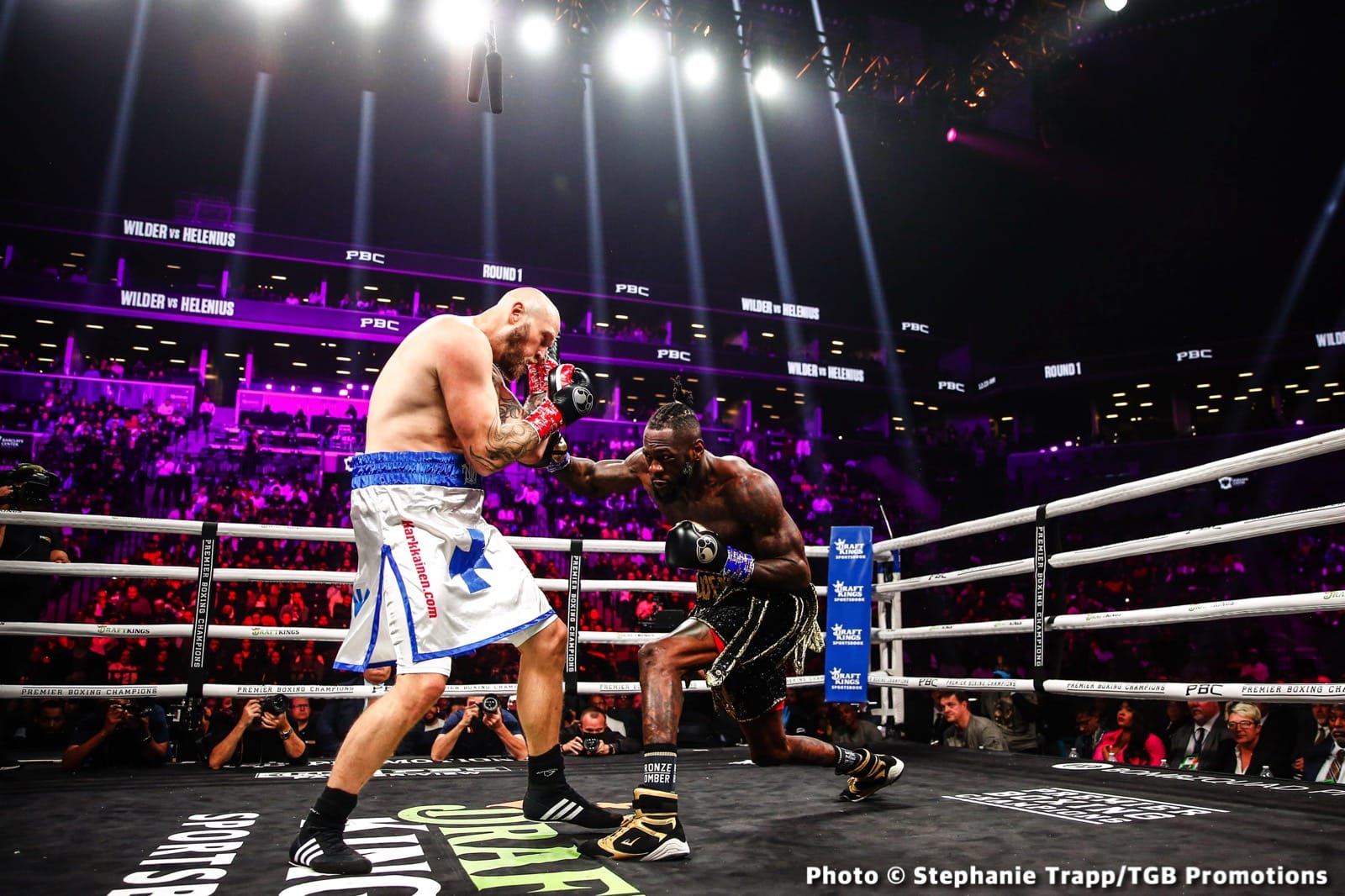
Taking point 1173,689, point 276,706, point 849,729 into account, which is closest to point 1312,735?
point 1173,689

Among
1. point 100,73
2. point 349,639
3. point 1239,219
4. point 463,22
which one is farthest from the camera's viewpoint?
point 1239,219

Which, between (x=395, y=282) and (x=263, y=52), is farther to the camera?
(x=395, y=282)

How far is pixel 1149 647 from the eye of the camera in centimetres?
809

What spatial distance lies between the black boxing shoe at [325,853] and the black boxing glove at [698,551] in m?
1.03

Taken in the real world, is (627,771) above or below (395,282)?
below

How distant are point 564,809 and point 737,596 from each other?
85cm

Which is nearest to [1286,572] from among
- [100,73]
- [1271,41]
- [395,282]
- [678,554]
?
[1271,41]

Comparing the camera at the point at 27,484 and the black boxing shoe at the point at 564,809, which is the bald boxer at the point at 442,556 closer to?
the black boxing shoe at the point at 564,809

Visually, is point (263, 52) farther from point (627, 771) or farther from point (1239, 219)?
point (1239, 219)

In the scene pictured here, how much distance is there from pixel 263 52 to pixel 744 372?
47.4 ft

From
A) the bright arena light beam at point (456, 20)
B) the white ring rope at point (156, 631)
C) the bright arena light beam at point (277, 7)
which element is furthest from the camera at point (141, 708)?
the bright arena light beam at point (277, 7)

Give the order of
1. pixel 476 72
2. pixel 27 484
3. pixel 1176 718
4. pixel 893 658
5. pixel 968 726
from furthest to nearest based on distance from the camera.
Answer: pixel 476 72 < pixel 893 658 < pixel 968 726 < pixel 1176 718 < pixel 27 484

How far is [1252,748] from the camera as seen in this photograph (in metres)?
3.95

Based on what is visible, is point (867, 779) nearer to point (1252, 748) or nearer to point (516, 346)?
point (516, 346)
